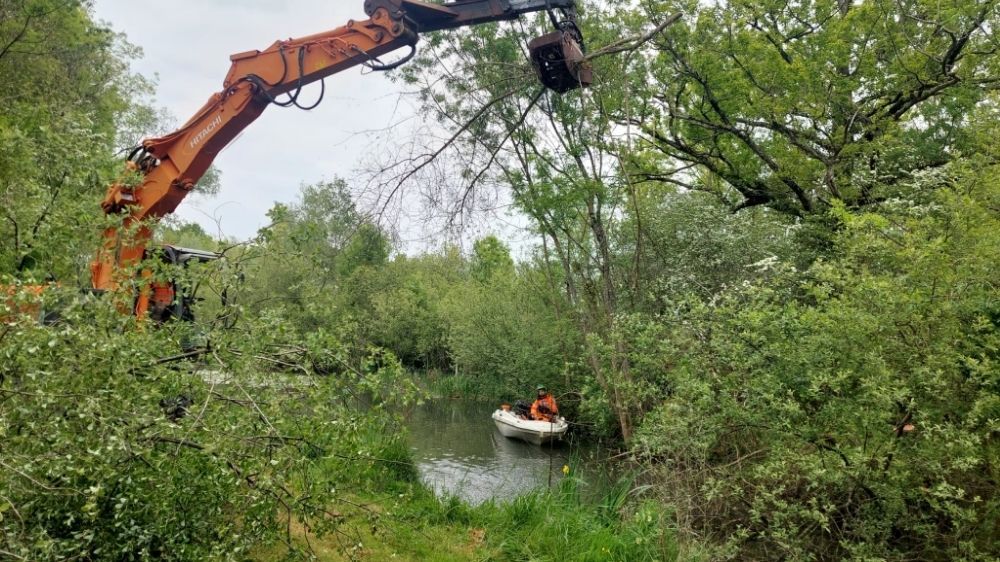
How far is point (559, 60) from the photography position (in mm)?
5367

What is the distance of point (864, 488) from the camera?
15.4 ft

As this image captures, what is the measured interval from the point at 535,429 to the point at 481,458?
56.4 inches

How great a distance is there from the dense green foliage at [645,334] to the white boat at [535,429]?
1.59m

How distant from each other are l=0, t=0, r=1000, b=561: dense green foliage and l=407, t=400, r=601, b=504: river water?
4.88 ft

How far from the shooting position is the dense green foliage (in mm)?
3033

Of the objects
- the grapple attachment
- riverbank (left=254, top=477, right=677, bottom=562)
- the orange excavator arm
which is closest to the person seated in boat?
riverbank (left=254, top=477, right=677, bottom=562)

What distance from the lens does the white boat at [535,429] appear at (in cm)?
1309

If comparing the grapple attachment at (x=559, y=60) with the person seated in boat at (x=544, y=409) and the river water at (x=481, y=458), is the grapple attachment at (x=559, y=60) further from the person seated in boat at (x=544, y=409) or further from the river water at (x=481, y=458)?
the person seated in boat at (x=544, y=409)

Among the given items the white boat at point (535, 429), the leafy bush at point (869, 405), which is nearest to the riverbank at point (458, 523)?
the leafy bush at point (869, 405)

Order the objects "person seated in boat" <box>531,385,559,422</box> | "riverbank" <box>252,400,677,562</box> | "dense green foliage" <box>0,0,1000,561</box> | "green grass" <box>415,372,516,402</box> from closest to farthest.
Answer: "dense green foliage" <box>0,0,1000,561</box> → "riverbank" <box>252,400,677,562</box> → "person seated in boat" <box>531,385,559,422</box> → "green grass" <box>415,372,516,402</box>

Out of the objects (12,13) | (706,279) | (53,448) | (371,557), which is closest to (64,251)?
(53,448)

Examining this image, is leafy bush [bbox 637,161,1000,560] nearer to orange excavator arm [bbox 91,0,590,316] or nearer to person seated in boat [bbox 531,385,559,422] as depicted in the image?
orange excavator arm [bbox 91,0,590,316]

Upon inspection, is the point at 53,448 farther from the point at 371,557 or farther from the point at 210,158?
the point at 210,158

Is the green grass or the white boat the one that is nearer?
the white boat
